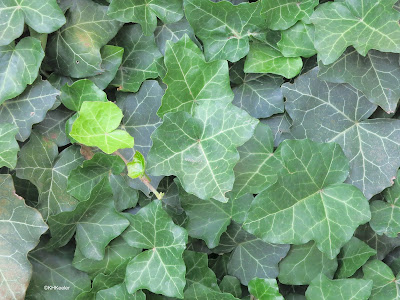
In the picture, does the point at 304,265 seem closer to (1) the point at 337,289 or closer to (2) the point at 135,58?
(1) the point at 337,289

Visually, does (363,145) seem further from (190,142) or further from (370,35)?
(190,142)

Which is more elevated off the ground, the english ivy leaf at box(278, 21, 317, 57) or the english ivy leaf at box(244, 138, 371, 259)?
the english ivy leaf at box(278, 21, 317, 57)

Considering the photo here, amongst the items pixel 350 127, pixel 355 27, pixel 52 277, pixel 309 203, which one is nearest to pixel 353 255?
pixel 309 203

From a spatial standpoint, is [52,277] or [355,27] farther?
[52,277]

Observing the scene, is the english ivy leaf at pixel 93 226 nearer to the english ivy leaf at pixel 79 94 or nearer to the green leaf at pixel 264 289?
the english ivy leaf at pixel 79 94

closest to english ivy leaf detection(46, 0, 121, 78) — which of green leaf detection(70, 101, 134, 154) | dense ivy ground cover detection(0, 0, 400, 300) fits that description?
dense ivy ground cover detection(0, 0, 400, 300)

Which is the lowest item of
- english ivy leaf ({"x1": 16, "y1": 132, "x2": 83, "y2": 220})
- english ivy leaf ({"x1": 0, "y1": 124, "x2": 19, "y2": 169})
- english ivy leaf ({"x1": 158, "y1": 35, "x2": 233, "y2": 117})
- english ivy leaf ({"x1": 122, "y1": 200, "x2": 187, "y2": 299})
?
english ivy leaf ({"x1": 122, "y1": 200, "x2": 187, "y2": 299})

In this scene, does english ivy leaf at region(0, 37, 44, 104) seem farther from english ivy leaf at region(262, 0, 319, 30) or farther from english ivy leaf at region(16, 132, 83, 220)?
english ivy leaf at region(262, 0, 319, 30)
